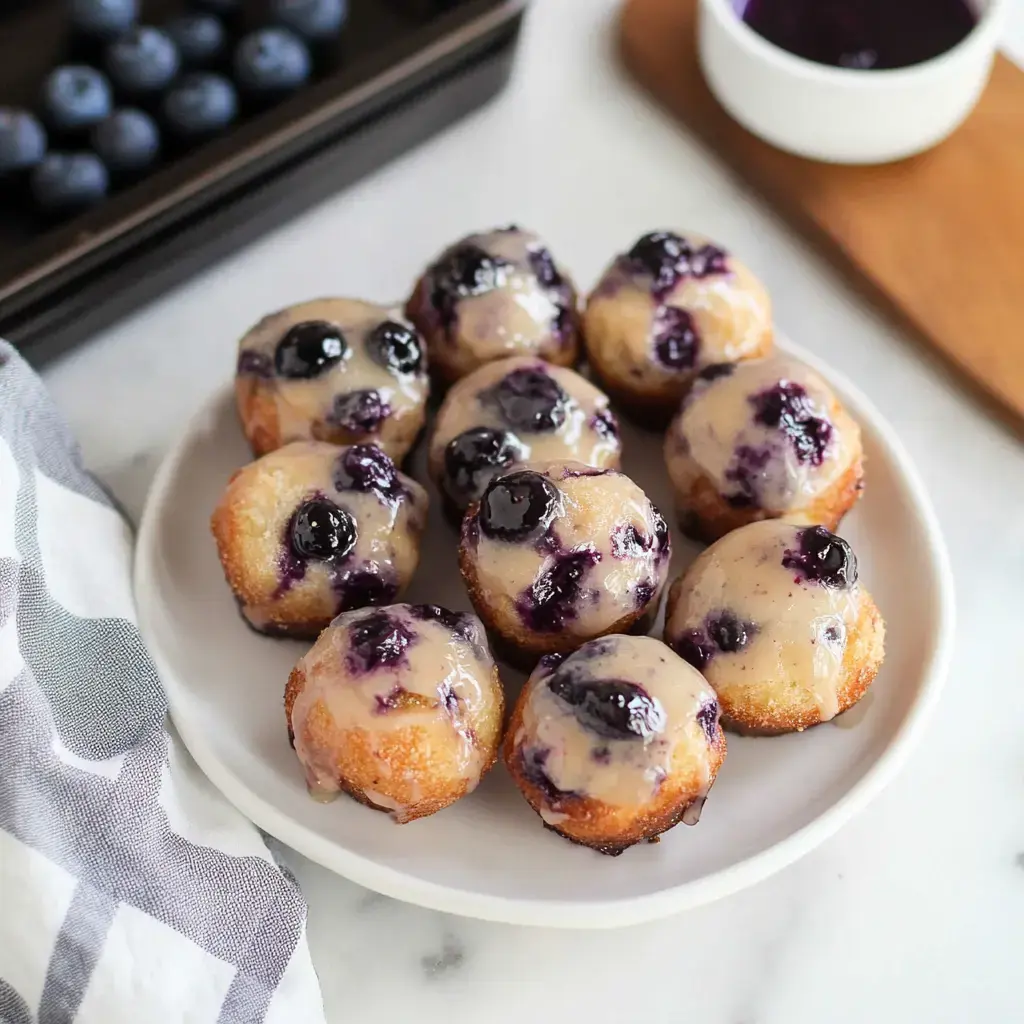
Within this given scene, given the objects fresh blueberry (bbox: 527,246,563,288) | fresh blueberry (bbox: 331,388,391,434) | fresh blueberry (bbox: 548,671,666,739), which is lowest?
fresh blueberry (bbox: 548,671,666,739)

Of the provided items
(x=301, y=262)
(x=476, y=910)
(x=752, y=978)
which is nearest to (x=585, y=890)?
(x=476, y=910)

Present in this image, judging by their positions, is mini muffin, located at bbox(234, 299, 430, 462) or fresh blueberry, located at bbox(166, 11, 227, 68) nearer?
mini muffin, located at bbox(234, 299, 430, 462)

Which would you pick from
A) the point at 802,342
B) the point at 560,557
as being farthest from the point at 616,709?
the point at 802,342

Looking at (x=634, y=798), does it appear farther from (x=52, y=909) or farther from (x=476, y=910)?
(x=52, y=909)

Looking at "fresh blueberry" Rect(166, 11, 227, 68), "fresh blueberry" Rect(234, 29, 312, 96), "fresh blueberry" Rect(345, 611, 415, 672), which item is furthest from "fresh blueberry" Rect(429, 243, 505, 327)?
"fresh blueberry" Rect(166, 11, 227, 68)

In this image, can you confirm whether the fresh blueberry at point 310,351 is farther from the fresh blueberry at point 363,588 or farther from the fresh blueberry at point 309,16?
the fresh blueberry at point 309,16

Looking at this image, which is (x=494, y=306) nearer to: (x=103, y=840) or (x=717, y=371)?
(x=717, y=371)

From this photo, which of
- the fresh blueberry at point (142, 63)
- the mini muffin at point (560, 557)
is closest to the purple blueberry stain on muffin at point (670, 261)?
the mini muffin at point (560, 557)

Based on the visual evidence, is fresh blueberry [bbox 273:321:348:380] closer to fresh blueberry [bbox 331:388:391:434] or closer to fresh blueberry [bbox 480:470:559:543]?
fresh blueberry [bbox 331:388:391:434]
